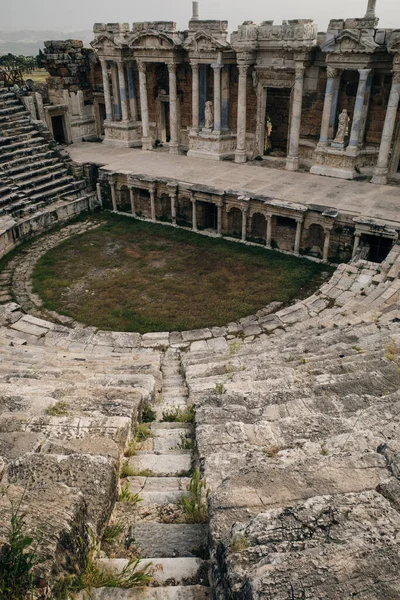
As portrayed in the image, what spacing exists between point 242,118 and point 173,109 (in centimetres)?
370

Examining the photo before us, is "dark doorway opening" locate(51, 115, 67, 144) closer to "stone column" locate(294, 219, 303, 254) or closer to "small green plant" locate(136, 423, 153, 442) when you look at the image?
"stone column" locate(294, 219, 303, 254)

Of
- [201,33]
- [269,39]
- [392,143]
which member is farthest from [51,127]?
[392,143]

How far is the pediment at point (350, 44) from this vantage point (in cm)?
1573

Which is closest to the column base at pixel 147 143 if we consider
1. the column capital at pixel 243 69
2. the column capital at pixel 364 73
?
the column capital at pixel 243 69

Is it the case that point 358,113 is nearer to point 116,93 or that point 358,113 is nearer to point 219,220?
point 219,220

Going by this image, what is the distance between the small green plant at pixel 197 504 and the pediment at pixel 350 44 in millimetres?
16920

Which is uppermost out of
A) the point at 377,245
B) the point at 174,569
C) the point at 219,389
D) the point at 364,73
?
the point at 364,73

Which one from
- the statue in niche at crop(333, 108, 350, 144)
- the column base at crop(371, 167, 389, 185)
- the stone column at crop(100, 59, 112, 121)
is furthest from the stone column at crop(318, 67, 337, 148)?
the stone column at crop(100, 59, 112, 121)

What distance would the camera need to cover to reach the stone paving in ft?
49.9

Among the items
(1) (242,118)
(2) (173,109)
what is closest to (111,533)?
(1) (242,118)

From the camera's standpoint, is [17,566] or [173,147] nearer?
[17,566]

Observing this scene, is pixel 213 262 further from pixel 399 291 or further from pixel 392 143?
pixel 392 143

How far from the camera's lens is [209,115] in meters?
20.8

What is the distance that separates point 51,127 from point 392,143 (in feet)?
52.5
